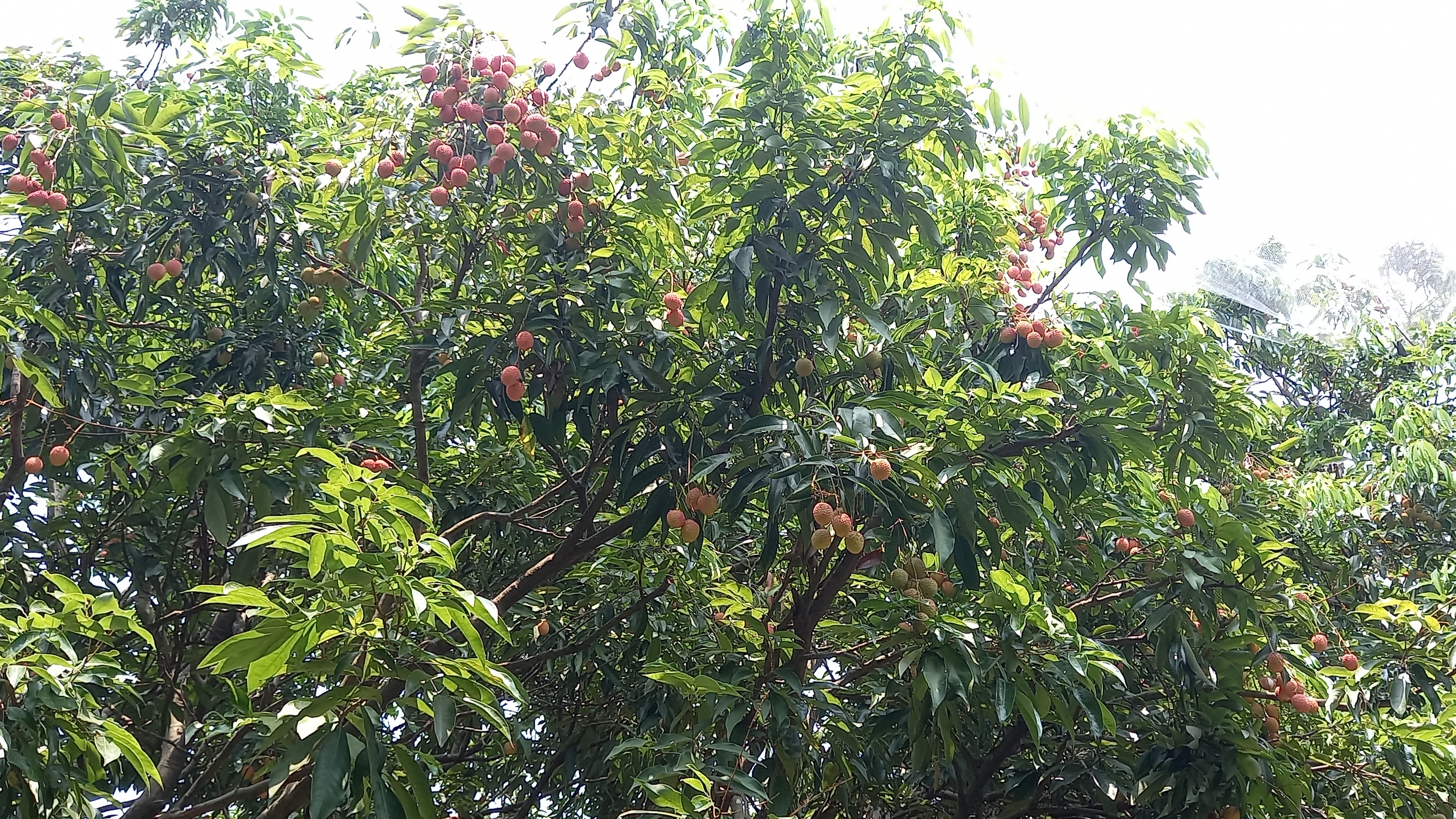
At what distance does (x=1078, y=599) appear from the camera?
3926mm

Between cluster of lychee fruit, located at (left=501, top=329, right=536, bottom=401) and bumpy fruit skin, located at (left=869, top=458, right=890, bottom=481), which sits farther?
cluster of lychee fruit, located at (left=501, top=329, right=536, bottom=401)

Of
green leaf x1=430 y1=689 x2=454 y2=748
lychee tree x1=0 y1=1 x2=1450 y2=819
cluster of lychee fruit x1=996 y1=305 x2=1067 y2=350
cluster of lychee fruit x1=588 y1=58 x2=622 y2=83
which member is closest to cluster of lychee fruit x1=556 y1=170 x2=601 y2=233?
lychee tree x1=0 y1=1 x2=1450 y2=819

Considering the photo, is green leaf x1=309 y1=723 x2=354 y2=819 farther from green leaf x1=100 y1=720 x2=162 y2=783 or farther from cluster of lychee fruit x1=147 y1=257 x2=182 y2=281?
cluster of lychee fruit x1=147 y1=257 x2=182 y2=281

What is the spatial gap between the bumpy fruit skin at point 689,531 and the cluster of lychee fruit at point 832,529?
0.32m

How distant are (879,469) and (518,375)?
1.06 metres

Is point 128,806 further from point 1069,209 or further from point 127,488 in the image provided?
point 1069,209

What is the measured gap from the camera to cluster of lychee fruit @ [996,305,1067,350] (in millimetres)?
3521

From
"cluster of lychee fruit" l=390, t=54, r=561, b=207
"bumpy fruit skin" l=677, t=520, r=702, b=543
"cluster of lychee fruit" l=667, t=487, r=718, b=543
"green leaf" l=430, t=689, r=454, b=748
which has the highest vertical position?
"cluster of lychee fruit" l=390, t=54, r=561, b=207

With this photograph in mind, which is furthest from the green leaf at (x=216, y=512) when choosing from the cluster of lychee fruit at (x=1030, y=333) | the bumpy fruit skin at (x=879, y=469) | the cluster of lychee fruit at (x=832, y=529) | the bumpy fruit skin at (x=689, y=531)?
the cluster of lychee fruit at (x=1030, y=333)

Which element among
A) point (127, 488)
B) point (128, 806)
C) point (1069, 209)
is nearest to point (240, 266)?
point (127, 488)

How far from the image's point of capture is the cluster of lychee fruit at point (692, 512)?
3029mm

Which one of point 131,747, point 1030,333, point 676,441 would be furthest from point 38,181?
point 1030,333

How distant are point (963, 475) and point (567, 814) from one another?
7.56 feet

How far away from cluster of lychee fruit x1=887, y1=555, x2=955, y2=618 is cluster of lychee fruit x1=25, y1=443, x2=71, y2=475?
7.78 ft
